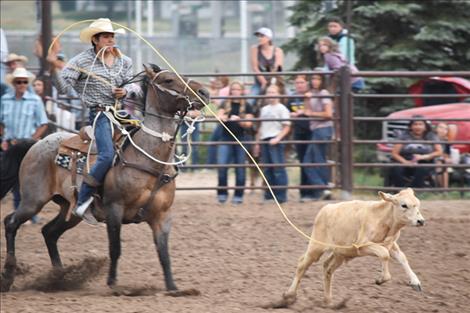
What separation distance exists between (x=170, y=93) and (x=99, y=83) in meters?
0.64

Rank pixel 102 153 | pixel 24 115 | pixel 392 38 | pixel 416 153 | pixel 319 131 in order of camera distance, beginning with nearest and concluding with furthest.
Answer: pixel 102 153 → pixel 24 115 → pixel 416 153 → pixel 319 131 → pixel 392 38

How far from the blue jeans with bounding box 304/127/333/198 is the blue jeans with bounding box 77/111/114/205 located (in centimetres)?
443

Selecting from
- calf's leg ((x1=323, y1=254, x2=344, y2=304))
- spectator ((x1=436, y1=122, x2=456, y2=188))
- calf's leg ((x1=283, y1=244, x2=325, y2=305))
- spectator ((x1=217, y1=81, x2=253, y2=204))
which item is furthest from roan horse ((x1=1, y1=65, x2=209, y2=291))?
spectator ((x1=436, y1=122, x2=456, y2=188))

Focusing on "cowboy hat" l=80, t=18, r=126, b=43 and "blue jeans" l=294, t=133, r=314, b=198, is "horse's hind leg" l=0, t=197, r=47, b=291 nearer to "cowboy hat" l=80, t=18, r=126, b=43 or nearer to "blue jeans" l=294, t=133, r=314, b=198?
"cowboy hat" l=80, t=18, r=126, b=43

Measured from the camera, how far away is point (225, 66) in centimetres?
2228

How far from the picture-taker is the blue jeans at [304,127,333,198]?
12.6 meters

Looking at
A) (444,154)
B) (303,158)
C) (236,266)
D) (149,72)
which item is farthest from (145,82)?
(444,154)

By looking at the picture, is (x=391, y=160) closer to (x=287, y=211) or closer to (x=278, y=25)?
(x=287, y=211)

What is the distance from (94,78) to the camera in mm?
8641

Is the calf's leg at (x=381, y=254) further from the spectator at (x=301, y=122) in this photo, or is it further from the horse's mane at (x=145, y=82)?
the spectator at (x=301, y=122)

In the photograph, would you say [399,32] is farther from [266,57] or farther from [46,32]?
[46,32]

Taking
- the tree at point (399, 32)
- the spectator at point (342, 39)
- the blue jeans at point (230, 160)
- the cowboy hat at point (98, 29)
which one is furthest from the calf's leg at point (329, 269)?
the tree at point (399, 32)

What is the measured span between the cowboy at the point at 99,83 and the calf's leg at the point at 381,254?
239cm

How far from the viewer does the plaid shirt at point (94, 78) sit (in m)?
8.62
